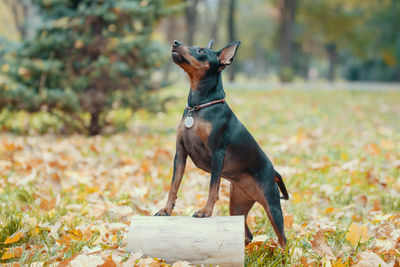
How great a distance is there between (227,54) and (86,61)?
5.62 meters

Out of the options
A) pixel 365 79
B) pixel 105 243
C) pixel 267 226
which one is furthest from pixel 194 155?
pixel 365 79

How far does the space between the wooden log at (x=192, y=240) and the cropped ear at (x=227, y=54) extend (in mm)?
915

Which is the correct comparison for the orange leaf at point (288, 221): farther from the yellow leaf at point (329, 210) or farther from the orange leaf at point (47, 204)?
the orange leaf at point (47, 204)

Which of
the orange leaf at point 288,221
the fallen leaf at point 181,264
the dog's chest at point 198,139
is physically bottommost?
the orange leaf at point 288,221

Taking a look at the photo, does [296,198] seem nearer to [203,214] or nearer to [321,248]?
[321,248]

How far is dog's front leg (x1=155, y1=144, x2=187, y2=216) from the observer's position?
8.19 ft

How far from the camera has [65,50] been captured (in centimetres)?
750

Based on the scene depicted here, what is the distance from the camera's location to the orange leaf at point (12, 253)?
2416 mm

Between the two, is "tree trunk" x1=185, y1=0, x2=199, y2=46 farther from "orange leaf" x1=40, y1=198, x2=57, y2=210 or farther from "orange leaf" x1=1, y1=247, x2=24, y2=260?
"orange leaf" x1=1, y1=247, x2=24, y2=260

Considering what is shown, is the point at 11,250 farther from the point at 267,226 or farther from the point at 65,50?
the point at 65,50

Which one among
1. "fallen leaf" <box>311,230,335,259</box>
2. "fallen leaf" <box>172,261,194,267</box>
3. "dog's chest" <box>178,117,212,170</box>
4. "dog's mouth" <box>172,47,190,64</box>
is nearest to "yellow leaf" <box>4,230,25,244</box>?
"fallen leaf" <box>172,261,194,267</box>

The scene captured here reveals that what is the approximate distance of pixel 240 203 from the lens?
9.30 feet

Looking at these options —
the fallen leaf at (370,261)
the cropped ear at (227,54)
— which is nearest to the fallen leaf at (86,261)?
the cropped ear at (227,54)

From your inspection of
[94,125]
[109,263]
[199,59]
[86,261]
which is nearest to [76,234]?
[86,261]
